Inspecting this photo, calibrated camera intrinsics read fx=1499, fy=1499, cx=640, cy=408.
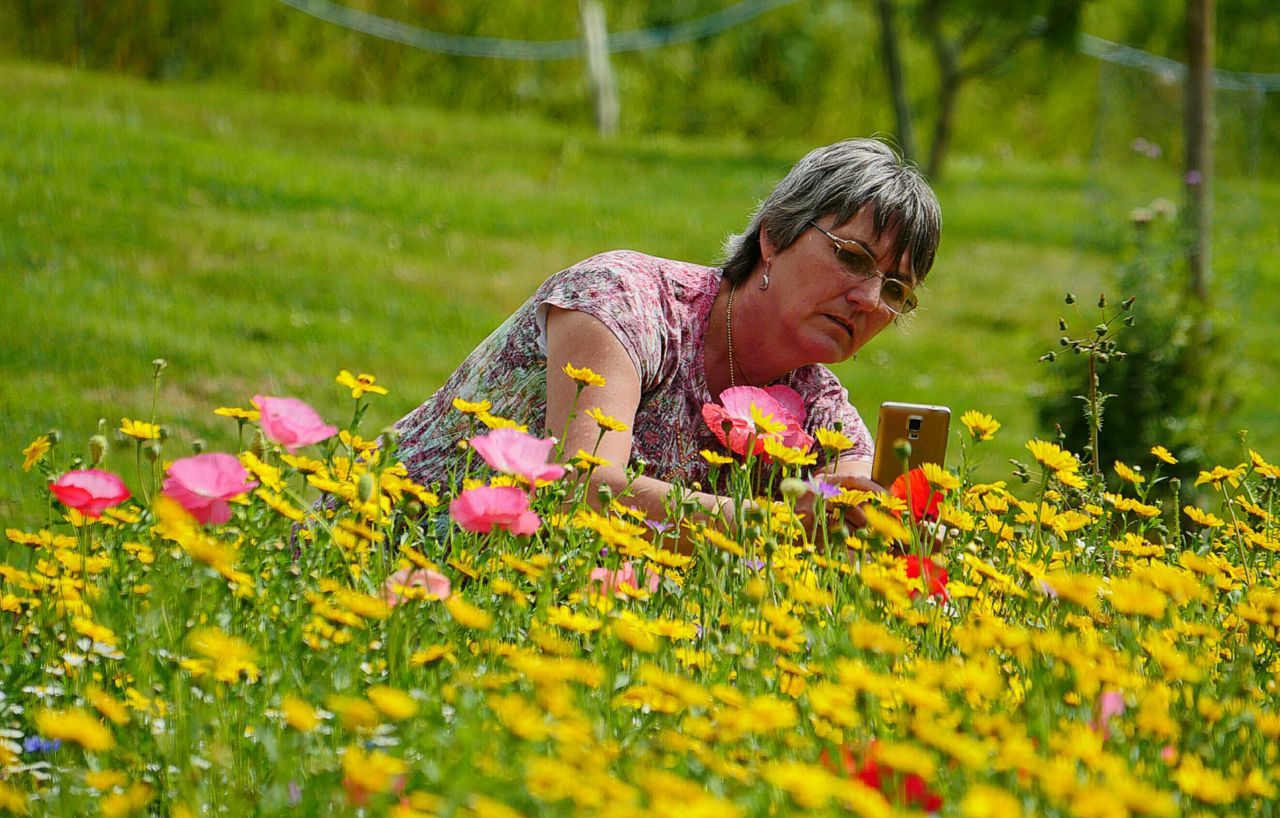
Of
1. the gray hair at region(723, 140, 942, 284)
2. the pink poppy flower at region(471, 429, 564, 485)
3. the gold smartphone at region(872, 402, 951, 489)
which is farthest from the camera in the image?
the gray hair at region(723, 140, 942, 284)

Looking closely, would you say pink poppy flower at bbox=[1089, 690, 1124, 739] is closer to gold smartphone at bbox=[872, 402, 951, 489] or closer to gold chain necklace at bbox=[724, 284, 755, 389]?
gold smartphone at bbox=[872, 402, 951, 489]

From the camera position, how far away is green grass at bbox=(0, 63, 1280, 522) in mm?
5887

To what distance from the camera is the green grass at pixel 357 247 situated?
589 centimetres

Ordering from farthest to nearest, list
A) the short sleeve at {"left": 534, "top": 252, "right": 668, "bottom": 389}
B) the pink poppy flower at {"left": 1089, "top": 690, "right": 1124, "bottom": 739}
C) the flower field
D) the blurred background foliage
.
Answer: the blurred background foliage
the short sleeve at {"left": 534, "top": 252, "right": 668, "bottom": 389}
the pink poppy flower at {"left": 1089, "top": 690, "right": 1124, "bottom": 739}
the flower field

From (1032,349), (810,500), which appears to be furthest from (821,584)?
(1032,349)

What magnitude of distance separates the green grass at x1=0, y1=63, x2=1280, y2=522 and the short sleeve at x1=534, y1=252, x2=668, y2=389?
5.44ft

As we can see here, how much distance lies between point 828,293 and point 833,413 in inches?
14.6

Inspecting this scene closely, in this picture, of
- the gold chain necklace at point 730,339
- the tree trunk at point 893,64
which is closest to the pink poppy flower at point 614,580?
the gold chain necklace at point 730,339

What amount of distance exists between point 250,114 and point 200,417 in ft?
19.3

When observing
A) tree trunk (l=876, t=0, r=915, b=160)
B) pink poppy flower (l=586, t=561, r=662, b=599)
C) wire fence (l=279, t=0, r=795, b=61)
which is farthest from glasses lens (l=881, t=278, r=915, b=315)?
wire fence (l=279, t=0, r=795, b=61)

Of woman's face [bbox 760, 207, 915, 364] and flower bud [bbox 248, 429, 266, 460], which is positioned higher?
woman's face [bbox 760, 207, 915, 364]

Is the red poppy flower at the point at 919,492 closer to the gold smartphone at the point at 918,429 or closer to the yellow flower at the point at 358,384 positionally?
the gold smartphone at the point at 918,429

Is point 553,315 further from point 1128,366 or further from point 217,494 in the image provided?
point 1128,366

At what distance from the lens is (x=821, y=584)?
2.06 meters
